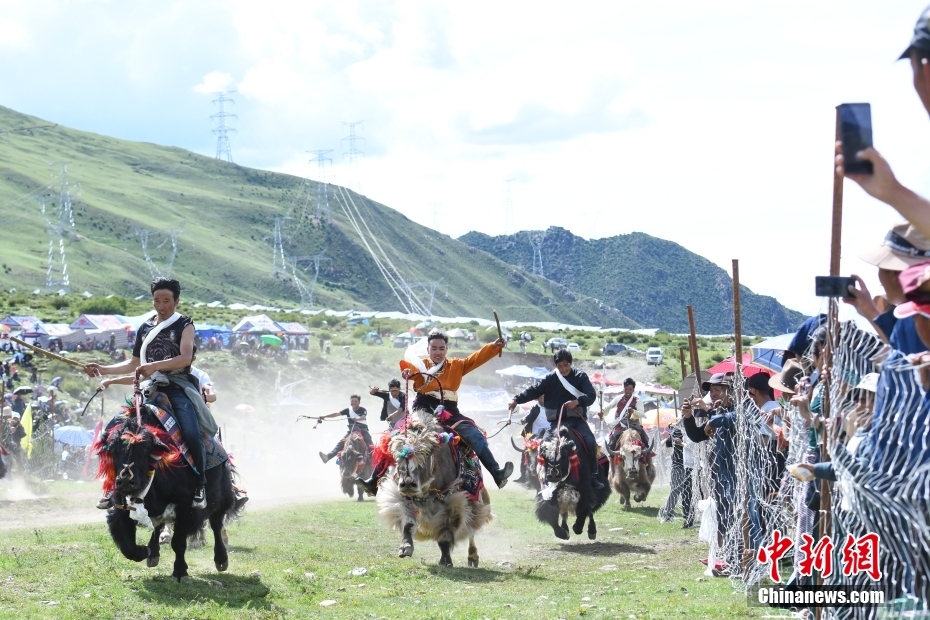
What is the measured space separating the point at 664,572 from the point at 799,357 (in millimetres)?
4702

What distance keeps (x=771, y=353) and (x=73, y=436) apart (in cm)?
1965

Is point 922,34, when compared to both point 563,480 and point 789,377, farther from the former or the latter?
point 563,480

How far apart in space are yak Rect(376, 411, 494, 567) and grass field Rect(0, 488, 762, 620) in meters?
0.32

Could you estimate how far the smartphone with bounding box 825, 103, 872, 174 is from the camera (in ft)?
15.2

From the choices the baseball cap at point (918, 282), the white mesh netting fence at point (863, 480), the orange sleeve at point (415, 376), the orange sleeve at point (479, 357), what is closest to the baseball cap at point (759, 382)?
the white mesh netting fence at point (863, 480)

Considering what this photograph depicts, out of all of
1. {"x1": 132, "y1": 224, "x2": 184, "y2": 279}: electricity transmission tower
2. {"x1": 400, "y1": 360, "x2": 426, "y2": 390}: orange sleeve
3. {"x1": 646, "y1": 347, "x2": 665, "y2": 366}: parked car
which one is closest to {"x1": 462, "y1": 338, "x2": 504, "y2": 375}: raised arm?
{"x1": 400, "y1": 360, "x2": 426, "y2": 390}: orange sleeve

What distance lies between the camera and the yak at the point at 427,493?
1298cm

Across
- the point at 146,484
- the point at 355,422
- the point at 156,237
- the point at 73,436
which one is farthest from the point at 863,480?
the point at 156,237

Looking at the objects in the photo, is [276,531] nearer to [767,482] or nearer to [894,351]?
[767,482]

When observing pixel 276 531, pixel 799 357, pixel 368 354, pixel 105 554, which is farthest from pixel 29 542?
pixel 368 354

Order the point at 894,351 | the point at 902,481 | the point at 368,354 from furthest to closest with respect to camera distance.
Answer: the point at 368,354, the point at 894,351, the point at 902,481

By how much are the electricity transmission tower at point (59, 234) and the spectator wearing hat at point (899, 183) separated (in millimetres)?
137801

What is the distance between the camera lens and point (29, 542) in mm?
13844

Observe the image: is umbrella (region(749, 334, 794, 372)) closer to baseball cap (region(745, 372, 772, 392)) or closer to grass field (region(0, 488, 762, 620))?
grass field (region(0, 488, 762, 620))
